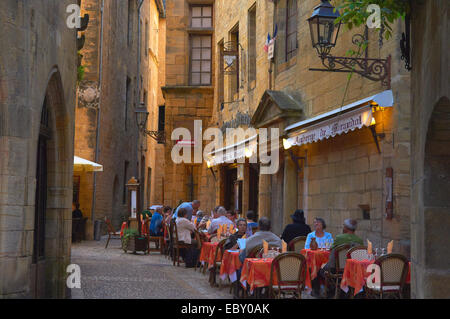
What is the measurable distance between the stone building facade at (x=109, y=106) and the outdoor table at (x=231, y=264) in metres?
12.3

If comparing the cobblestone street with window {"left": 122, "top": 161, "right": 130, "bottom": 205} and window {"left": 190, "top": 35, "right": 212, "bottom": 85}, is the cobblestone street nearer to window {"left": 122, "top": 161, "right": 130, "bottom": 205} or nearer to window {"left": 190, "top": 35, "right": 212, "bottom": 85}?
window {"left": 190, "top": 35, "right": 212, "bottom": 85}

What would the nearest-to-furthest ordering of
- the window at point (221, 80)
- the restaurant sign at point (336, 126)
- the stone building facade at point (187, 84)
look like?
the restaurant sign at point (336, 126), the window at point (221, 80), the stone building facade at point (187, 84)

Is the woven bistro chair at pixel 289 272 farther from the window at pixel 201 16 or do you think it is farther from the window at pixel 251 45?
the window at pixel 201 16

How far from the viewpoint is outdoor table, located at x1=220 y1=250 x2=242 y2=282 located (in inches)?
378

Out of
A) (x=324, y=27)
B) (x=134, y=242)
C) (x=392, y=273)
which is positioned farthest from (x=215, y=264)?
(x=134, y=242)

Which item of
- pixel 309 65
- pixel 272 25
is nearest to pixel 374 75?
pixel 309 65

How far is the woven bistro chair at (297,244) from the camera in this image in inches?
404

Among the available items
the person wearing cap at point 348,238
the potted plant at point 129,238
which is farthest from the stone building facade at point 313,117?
the potted plant at point 129,238

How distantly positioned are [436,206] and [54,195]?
474cm

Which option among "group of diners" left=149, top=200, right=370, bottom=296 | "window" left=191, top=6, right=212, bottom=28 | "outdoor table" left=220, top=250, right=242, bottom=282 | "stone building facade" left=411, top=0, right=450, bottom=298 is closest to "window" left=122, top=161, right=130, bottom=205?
"window" left=191, top=6, right=212, bottom=28

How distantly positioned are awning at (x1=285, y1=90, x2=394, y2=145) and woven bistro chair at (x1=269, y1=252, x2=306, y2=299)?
2680mm

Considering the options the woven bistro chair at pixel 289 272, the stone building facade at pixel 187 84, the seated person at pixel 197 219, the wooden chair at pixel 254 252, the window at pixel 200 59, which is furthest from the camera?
the window at pixel 200 59
